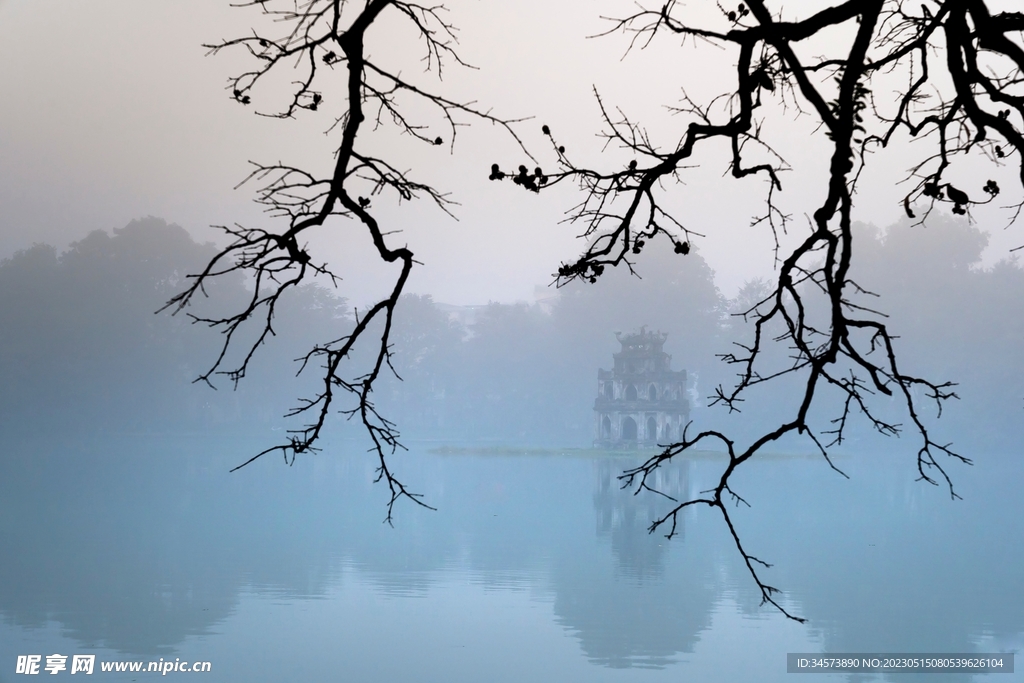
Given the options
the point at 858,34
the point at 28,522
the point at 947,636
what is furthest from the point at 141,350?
the point at 858,34

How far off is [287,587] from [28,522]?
5462 mm

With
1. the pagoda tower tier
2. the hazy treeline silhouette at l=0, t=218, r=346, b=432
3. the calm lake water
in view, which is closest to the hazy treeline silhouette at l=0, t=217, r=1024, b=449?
the hazy treeline silhouette at l=0, t=218, r=346, b=432

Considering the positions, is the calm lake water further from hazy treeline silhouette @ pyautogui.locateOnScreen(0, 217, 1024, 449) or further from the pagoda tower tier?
hazy treeline silhouette @ pyautogui.locateOnScreen(0, 217, 1024, 449)

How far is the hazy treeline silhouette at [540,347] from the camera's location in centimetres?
3083

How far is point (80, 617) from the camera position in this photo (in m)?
7.51

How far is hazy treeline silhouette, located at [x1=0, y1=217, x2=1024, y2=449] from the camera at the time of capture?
30828 millimetres

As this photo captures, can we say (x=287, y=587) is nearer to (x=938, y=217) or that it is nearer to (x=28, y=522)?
(x=28, y=522)

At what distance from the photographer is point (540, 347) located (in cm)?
3716

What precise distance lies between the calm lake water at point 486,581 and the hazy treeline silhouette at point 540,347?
14.7 m

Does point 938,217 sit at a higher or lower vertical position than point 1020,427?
higher

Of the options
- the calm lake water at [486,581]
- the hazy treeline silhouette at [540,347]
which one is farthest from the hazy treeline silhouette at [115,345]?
the calm lake water at [486,581]

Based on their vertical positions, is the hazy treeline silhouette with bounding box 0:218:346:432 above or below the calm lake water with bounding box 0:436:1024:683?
above

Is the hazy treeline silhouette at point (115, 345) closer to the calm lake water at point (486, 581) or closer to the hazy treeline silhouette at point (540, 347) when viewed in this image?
the hazy treeline silhouette at point (540, 347)

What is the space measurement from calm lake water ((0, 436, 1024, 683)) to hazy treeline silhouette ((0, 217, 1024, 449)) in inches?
577
